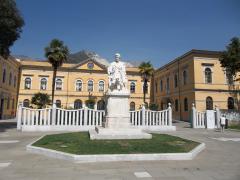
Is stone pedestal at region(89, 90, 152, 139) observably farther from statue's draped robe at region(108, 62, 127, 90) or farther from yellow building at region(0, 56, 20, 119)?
yellow building at region(0, 56, 20, 119)

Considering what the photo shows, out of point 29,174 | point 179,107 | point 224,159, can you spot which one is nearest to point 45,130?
point 29,174

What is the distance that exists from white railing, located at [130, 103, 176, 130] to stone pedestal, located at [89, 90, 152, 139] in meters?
6.65

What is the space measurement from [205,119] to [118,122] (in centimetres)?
1295

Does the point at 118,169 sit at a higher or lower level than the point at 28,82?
lower

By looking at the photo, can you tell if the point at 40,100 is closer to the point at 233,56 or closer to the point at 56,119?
the point at 56,119

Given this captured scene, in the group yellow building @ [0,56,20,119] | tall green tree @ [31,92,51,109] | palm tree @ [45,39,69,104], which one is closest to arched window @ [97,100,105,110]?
tall green tree @ [31,92,51,109]

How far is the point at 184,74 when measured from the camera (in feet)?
109

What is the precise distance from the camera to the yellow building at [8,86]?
103ft

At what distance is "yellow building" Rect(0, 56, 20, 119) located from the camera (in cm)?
3125

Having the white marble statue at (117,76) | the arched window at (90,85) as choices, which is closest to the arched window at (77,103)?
the arched window at (90,85)

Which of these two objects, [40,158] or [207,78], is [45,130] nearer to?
[40,158]

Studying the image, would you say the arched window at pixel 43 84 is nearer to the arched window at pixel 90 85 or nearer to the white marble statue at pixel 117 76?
the arched window at pixel 90 85

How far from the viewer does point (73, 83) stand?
1687 inches

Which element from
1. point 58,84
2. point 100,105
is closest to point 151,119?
point 100,105
